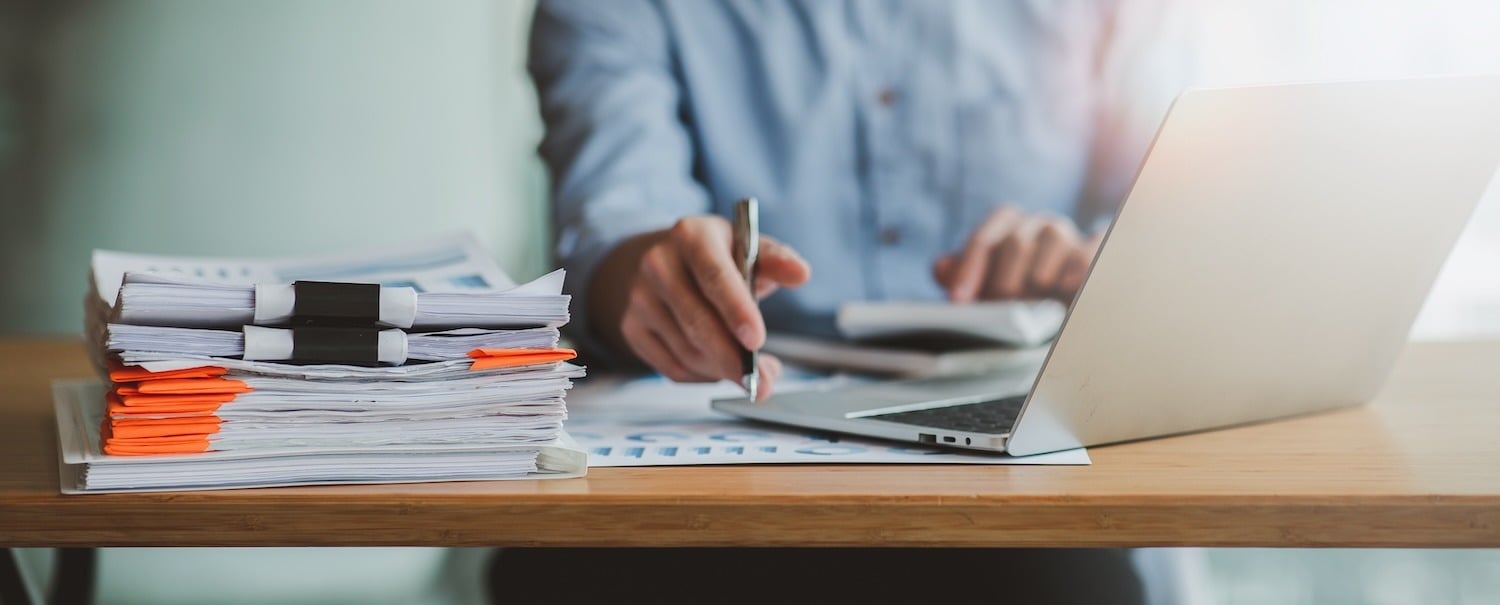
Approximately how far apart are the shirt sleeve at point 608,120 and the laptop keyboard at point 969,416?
417 millimetres

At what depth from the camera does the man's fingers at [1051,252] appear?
3.48 feet

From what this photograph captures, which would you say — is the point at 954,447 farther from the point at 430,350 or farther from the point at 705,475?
the point at 430,350

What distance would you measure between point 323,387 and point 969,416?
1.14 ft

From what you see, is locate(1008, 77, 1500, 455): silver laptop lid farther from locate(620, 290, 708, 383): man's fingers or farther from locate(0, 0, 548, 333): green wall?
locate(0, 0, 548, 333): green wall

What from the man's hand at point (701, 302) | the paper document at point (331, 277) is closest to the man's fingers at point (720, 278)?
the man's hand at point (701, 302)

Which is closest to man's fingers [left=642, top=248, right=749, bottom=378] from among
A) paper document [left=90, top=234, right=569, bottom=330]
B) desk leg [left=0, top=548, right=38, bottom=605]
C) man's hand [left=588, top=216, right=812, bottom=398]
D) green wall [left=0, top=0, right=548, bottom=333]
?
man's hand [left=588, top=216, right=812, bottom=398]

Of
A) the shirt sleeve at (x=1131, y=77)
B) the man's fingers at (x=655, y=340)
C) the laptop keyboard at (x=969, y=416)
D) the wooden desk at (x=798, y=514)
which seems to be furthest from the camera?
the shirt sleeve at (x=1131, y=77)

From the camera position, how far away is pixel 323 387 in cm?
55

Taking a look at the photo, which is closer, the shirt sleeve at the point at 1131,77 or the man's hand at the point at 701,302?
the man's hand at the point at 701,302

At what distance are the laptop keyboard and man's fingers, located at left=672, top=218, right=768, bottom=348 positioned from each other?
0.29 ft

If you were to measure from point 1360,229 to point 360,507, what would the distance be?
0.52 meters

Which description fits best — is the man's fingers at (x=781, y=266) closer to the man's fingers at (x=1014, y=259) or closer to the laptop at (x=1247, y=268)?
the laptop at (x=1247, y=268)

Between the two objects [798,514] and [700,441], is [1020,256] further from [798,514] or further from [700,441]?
[798,514]

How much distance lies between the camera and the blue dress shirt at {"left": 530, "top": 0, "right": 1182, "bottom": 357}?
1.45 metres
